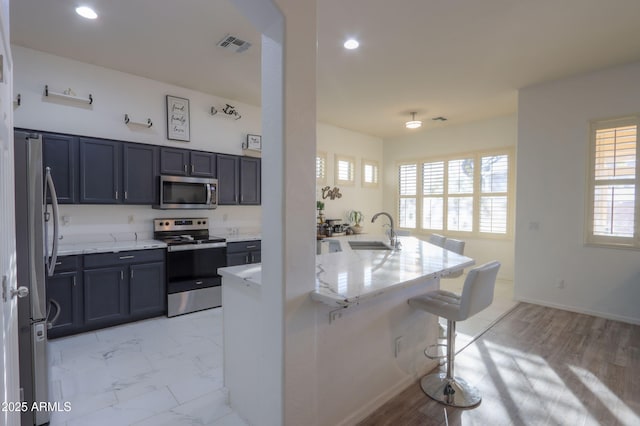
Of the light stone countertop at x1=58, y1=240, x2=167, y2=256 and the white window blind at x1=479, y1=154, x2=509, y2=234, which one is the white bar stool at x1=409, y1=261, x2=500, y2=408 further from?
the white window blind at x1=479, y1=154, x2=509, y2=234

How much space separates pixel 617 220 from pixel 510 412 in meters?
3.11

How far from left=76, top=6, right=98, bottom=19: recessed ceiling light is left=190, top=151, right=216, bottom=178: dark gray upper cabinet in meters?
1.79

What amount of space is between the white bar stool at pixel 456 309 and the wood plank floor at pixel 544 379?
77 mm

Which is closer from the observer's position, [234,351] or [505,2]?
[234,351]

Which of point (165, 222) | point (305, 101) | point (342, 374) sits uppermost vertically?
point (305, 101)

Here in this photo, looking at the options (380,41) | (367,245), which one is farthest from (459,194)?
(380,41)

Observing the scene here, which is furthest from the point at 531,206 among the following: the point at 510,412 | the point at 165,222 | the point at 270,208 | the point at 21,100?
the point at 21,100

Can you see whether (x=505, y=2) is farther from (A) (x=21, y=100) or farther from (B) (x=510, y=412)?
(A) (x=21, y=100)

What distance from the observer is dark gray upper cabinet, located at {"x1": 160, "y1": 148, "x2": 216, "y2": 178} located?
13.2 ft

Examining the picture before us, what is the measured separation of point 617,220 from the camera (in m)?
3.77

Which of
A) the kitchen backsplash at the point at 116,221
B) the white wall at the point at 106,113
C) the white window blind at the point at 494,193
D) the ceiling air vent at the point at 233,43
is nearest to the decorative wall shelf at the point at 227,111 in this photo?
the white wall at the point at 106,113

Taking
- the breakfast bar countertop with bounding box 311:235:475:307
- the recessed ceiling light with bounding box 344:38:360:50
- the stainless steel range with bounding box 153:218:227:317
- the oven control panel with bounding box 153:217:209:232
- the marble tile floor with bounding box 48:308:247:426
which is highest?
the recessed ceiling light with bounding box 344:38:360:50

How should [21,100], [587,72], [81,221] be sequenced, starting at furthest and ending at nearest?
[587,72], [81,221], [21,100]

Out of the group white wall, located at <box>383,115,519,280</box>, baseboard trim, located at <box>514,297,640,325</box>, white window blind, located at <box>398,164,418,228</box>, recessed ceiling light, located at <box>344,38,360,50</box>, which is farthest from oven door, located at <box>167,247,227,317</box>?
white wall, located at <box>383,115,519,280</box>
